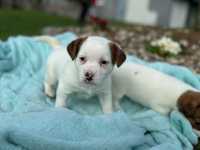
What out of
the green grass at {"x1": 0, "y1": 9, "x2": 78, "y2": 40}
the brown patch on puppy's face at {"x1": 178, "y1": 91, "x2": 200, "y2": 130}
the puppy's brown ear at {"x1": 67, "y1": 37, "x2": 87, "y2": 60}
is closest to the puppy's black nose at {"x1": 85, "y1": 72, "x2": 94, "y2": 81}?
the puppy's brown ear at {"x1": 67, "y1": 37, "x2": 87, "y2": 60}

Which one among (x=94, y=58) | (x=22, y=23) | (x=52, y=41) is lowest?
(x=22, y=23)

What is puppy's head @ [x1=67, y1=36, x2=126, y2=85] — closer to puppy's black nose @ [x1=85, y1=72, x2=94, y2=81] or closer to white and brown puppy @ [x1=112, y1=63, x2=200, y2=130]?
puppy's black nose @ [x1=85, y1=72, x2=94, y2=81]

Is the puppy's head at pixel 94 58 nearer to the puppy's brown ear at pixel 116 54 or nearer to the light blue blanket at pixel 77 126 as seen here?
the puppy's brown ear at pixel 116 54

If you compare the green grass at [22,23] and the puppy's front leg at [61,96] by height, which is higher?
the puppy's front leg at [61,96]

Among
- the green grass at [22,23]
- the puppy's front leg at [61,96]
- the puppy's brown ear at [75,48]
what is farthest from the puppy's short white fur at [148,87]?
the green grass at [22,23]

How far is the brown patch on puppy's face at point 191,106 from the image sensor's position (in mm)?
2898

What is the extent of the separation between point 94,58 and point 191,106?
76 centimetres

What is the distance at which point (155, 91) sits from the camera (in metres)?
3.15

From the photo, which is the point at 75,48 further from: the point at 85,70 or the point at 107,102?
the point at 107,102

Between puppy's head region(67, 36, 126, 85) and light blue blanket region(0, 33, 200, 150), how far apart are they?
259mm

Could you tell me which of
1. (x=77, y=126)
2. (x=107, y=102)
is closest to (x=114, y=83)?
(x=107, y=102)

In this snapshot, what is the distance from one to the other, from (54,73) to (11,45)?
1.10 metres

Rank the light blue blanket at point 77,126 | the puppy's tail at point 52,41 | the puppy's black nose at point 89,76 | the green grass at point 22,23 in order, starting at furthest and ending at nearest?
1. the green grass at point 22,23
2. the puppy's tail at point 52,41
3. the puppy's black nose at point 89,76
4. the light blue blanket at point 77,126

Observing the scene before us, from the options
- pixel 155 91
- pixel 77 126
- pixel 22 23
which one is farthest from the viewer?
pixel 22 23
